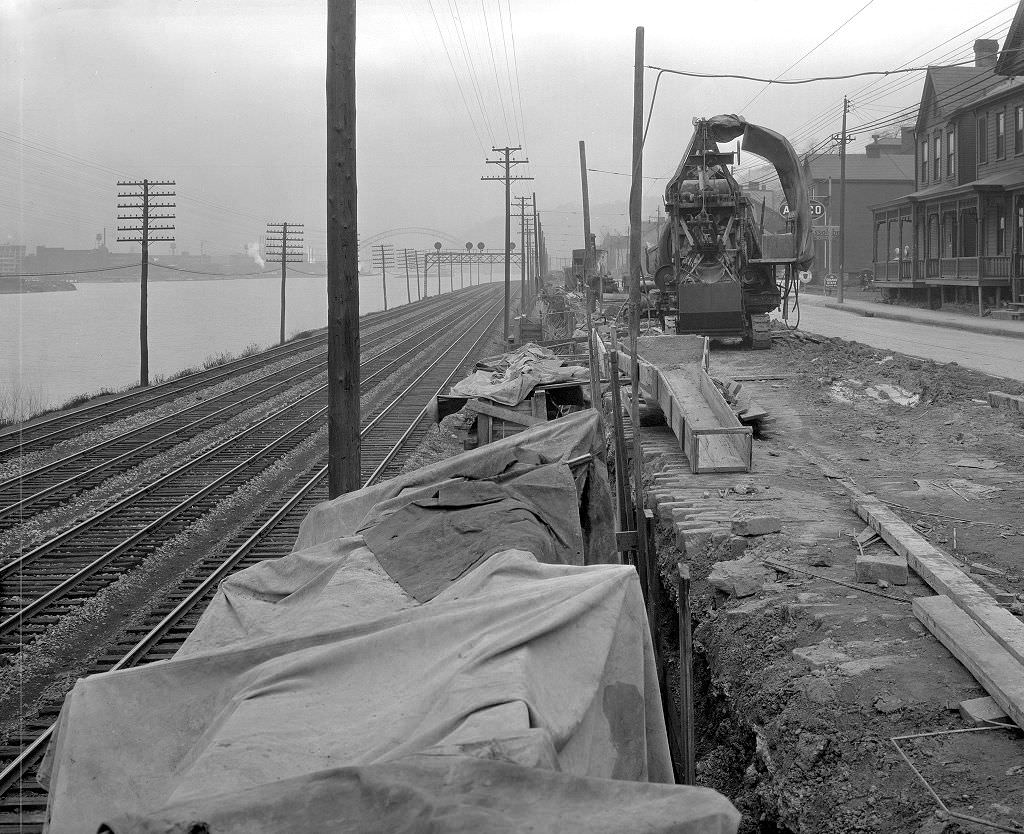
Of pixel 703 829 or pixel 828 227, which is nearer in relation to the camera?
pixel 703 829

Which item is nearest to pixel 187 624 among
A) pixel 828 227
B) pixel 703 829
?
pixel 703 829

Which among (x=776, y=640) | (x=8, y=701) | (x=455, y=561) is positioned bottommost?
(x=8, y=701)

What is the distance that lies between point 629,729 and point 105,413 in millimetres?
22135

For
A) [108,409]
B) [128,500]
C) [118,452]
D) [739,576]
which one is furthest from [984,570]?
[108,409]

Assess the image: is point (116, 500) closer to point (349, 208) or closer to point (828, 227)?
point (349, 208)

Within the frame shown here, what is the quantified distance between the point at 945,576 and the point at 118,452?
599 inches

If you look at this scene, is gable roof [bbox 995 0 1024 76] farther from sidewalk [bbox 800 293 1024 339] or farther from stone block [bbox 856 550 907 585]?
stone block [bbox 856 550 907 585]

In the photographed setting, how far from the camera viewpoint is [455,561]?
5285 mm

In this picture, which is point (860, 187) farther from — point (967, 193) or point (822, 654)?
point (822, 654)

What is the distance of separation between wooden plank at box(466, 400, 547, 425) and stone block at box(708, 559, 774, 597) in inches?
225

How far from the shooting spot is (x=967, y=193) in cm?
3950

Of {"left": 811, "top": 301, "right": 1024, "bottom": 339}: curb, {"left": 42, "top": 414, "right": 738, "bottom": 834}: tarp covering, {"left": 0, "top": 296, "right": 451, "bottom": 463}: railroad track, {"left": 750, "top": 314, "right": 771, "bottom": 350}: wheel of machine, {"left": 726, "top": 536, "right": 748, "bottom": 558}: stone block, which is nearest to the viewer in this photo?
{"left": 42, "top": 414, "right": 738, "bottom": 834}: tarp covering

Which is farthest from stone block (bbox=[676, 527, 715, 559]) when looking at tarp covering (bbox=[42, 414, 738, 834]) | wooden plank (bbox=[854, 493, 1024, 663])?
tarp covering (bbox=[42, 414, 738, 834])

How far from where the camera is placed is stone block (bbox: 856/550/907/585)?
7152mm
